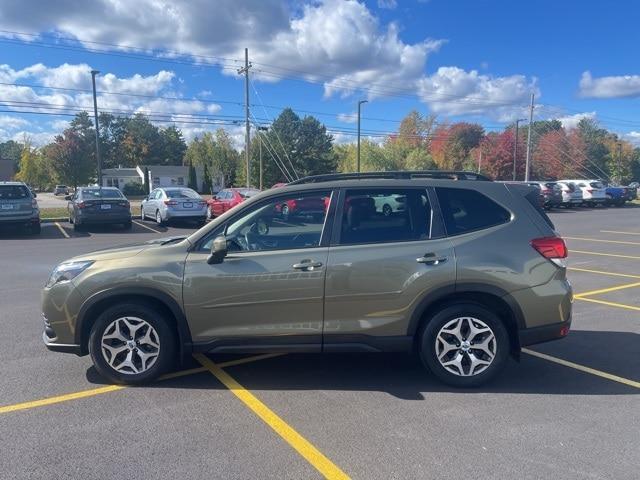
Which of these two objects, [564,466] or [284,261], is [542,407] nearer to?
[564,466]

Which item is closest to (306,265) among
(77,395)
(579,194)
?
(77,395)

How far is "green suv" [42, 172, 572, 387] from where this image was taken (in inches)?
165

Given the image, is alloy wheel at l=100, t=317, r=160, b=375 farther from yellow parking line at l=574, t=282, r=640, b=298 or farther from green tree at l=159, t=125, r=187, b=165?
green tree at l=159, t=125, r=187, b=165

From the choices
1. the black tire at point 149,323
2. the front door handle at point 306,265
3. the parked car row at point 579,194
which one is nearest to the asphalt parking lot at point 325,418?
the black tire at point 149,323

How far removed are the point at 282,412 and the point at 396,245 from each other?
63.5 inches

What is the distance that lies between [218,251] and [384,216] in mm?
1433

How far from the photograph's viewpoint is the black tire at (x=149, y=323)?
4266 millimetres

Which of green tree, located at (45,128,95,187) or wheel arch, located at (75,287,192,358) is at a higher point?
green tree, located at (45,128,95,187)

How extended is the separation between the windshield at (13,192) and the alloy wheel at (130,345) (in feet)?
46.6

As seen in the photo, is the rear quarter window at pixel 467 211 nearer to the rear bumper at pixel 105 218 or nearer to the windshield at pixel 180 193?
the rear bumper at pixel 105 218

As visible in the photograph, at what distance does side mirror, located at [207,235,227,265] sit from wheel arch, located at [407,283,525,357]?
1652mm

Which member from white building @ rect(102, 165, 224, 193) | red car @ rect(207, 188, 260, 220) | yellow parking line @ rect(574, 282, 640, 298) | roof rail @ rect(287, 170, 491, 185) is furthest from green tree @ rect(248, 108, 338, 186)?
roof rail @ rect(287, 170, 491, 185)

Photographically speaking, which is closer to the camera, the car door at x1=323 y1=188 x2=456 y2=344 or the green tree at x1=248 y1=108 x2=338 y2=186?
the car door at x1=323 y1=188 x2=456 y2=344

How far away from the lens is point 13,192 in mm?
16094
